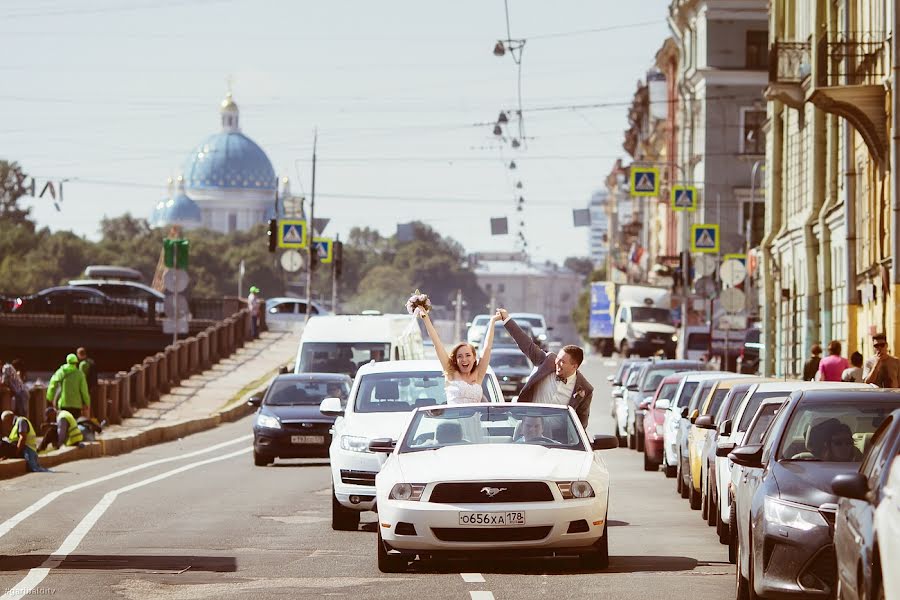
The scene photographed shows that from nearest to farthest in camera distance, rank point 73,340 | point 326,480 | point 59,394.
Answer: point 326,480 < point 59,394 < point 73,340

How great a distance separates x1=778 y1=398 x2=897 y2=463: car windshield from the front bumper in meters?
1.82

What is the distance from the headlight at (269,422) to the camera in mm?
28453

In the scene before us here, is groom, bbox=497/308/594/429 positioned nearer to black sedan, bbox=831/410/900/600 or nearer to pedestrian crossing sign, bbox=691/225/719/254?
black sedan, bbox=831/410/900/600

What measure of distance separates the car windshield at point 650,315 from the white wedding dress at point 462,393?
61.8 meters

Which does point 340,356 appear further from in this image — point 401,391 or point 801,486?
point 801,486

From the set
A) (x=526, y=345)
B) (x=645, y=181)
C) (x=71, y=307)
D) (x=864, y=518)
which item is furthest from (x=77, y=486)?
(x=71, y=307)

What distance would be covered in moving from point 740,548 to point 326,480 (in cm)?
1392

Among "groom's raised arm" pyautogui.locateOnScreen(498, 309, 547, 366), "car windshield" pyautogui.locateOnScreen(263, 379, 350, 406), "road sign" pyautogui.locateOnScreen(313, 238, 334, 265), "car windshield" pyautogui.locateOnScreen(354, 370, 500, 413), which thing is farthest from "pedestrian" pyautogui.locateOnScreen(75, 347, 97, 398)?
"road sign" pyautogui.locateOnScreen(313, 238, 334, 265)

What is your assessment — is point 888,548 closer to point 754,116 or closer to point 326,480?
point 326,480

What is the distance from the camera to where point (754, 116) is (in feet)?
267

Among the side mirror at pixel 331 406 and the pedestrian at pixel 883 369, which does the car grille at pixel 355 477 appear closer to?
the side mirror at pixel 331 406

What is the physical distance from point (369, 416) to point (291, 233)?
143ft

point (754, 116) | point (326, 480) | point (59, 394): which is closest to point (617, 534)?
point (326, 480)

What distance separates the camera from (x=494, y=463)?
13445 millimetres
